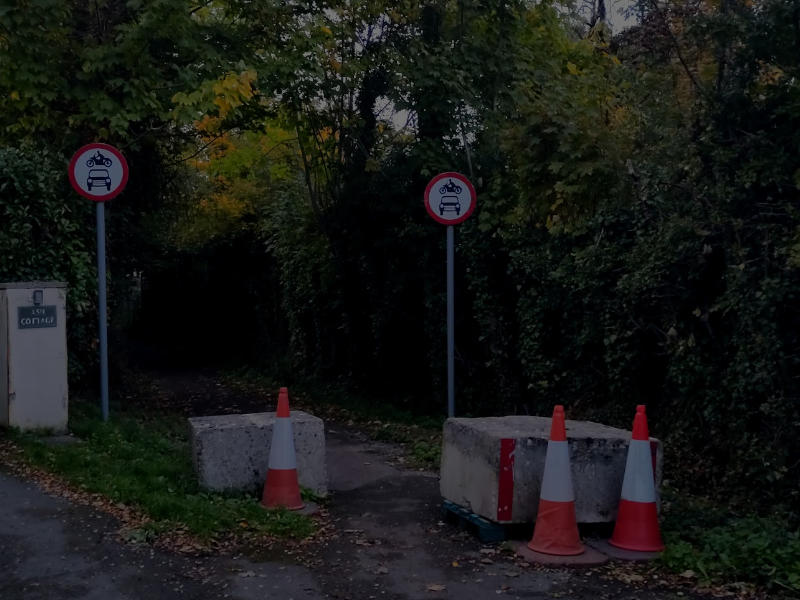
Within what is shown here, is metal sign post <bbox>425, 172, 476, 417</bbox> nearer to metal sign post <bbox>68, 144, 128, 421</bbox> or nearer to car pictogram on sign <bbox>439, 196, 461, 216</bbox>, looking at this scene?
car pictogram on sign <bbox>439, 196, 461, 216</bbox>

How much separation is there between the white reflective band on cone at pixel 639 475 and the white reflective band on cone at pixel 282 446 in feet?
8.44

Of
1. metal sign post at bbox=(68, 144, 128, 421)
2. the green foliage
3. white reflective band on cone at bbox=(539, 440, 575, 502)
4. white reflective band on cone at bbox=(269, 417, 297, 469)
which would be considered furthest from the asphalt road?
the green foliage

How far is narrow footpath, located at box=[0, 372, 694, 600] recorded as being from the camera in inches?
209

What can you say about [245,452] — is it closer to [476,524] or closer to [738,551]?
[476,524]

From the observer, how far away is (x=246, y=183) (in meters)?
20.3

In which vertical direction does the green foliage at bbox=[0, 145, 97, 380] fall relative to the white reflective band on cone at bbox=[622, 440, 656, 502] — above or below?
above

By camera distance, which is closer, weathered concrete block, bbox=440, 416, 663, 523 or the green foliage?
weathered concrete block, bbox=440, 416, 663, 523

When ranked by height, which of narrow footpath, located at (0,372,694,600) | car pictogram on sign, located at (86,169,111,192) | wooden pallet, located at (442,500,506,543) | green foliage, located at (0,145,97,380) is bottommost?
narrow footpath, located at (0,372,694,600)

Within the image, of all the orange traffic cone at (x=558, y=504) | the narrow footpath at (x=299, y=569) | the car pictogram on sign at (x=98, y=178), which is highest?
the car pictogram on sign at (x=98, y=178)

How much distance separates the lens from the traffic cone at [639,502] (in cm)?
596

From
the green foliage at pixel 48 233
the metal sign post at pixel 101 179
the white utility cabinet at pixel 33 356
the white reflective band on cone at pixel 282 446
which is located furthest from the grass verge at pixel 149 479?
the green foliage at pixel 48 233

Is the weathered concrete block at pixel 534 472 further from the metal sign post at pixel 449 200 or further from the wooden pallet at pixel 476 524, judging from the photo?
the metal sign post at pixel 449 200

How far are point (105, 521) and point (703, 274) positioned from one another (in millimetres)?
5298

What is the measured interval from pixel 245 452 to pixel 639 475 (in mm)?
3162
